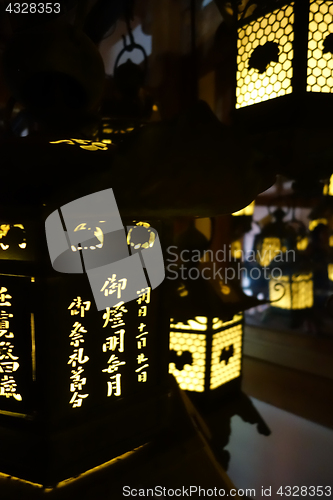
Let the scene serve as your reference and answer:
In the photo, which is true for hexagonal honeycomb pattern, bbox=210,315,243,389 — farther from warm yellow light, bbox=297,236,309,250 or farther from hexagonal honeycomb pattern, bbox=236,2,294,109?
warm yellow light, bbox=297,236,309,250

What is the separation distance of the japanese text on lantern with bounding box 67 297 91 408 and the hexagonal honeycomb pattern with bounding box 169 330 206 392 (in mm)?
499

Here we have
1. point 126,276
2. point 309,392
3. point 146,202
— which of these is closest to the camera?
point 146,202

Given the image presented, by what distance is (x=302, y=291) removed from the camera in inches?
66.4

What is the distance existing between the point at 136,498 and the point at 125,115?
3.43 feet

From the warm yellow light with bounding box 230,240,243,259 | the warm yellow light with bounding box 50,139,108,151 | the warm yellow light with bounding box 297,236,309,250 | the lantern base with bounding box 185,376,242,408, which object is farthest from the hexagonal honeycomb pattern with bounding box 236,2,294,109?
the warm yellow light with bounding box 297,236,309,250

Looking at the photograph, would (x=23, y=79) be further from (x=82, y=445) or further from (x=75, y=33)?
(x=82, y=445)

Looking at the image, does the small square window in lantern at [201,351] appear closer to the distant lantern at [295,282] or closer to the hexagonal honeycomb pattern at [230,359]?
the hexagonal honeycomb pattern at [230,359]

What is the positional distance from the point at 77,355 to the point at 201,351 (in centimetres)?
55

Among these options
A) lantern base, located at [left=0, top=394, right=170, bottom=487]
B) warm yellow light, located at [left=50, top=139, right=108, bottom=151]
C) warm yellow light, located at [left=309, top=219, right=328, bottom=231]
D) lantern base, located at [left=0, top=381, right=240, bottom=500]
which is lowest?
lantern base, located at [left=0, top=381, right=240, bottom=500]

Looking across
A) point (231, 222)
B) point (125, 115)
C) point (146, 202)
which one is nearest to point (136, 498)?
point (146, 202)

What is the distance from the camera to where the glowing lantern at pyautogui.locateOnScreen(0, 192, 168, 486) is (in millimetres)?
553

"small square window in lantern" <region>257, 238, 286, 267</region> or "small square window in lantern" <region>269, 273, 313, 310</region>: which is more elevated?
"small square window in lantern" <region>257, 238, 286, 267</region>

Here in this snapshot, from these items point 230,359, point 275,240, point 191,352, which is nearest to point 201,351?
point 191,352

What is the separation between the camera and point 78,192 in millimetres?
536
